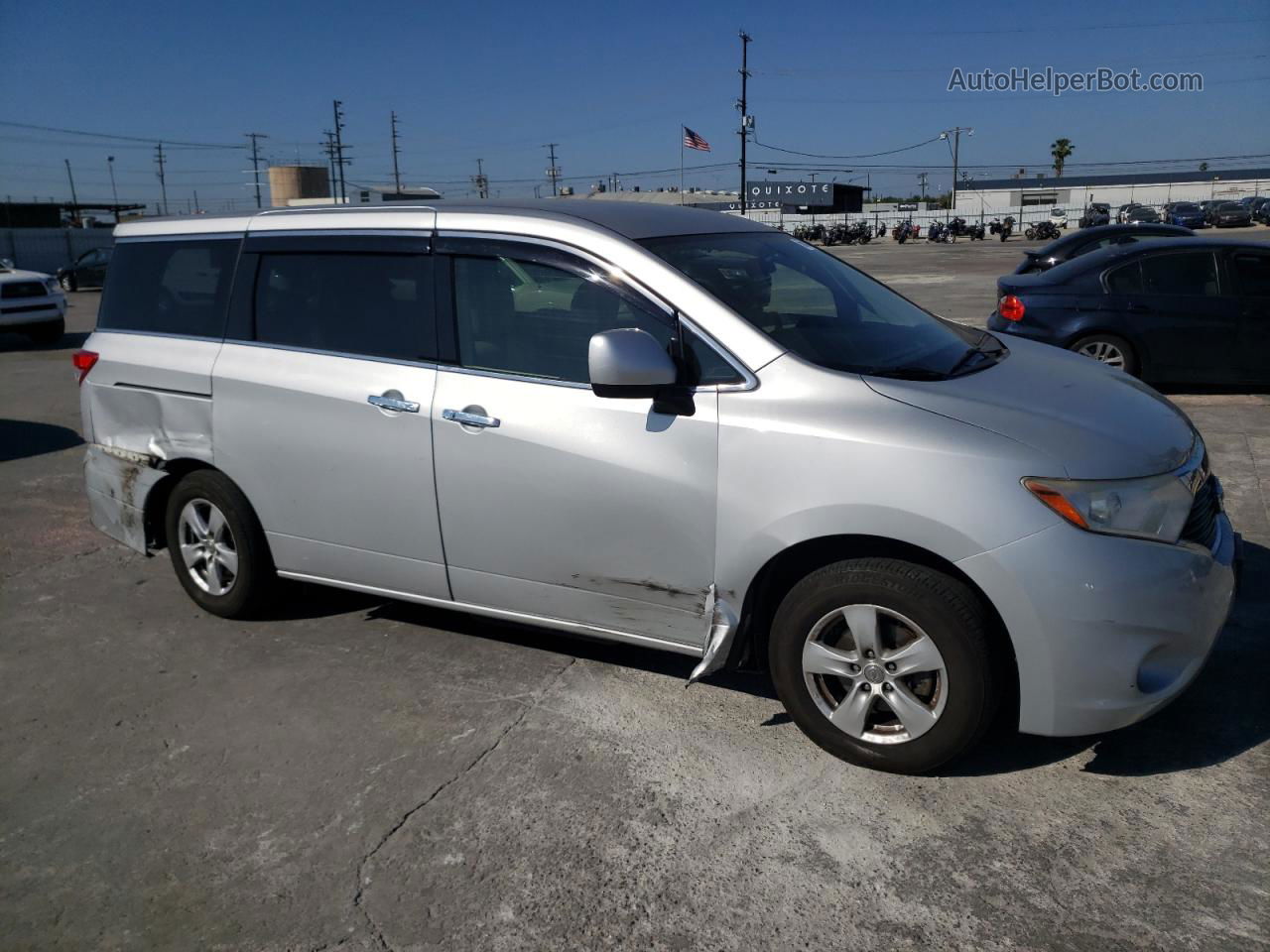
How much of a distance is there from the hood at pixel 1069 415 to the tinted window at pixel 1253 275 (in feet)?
20.3

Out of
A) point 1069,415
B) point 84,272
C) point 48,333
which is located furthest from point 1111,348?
point 84,272

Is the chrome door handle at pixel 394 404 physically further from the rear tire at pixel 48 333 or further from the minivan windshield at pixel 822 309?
the rear tire at pixel 48 333

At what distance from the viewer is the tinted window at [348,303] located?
4020 millimetres

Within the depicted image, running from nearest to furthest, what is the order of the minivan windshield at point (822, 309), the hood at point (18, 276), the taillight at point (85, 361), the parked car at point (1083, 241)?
the minivan windshield at point (822, 309)
the taillight at point (85, 361)
the parked car at point (1083, 241)
the hood at point (18, 276)

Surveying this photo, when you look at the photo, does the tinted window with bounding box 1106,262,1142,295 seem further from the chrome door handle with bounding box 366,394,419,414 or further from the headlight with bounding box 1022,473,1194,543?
the chrome door handle with bounding box 366,394,419,414

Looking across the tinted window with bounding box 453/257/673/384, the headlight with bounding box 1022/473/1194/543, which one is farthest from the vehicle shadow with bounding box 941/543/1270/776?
the tinted window with bounding box 453/257/673/384

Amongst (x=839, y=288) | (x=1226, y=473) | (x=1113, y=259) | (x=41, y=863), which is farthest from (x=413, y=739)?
(x=1113, y=259)

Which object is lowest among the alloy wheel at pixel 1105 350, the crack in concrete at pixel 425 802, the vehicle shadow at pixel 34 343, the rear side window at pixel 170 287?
the crack in concrete at pixel 425 802

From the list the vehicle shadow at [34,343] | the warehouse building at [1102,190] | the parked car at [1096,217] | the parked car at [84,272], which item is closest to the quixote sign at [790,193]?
the warehouse building at [1102,190]

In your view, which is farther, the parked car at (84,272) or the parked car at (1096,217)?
the parked car at (1096,217)

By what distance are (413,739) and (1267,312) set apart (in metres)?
8.50

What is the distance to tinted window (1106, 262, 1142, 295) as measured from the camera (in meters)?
9.10

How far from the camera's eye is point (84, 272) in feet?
108

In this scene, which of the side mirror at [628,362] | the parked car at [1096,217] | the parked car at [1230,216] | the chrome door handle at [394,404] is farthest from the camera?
the parked car at [1096,217]
